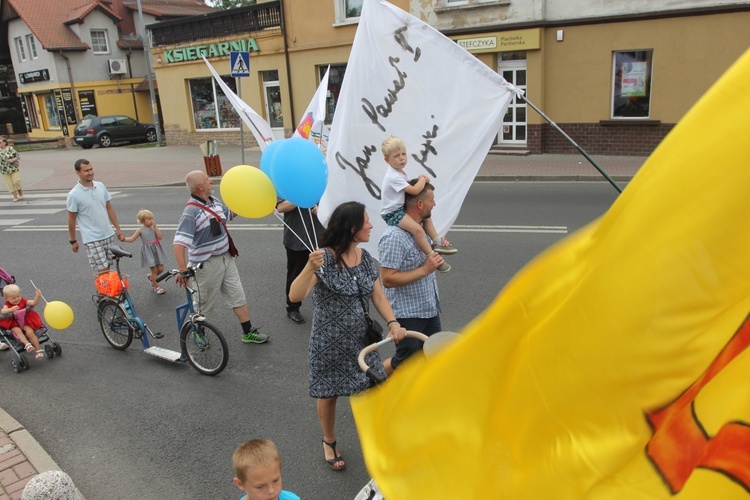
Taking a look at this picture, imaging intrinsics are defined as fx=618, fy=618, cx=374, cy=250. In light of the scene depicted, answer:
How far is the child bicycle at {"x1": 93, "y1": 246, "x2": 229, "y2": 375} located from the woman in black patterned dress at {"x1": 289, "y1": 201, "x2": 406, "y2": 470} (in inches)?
75.0

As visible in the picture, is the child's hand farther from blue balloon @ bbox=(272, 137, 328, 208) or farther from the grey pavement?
the grey pavement

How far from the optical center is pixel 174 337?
21.8 feet

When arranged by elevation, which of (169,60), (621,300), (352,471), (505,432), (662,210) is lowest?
(352,471)

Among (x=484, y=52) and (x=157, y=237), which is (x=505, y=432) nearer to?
(x=157, y=237)

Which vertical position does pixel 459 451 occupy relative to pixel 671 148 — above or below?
below

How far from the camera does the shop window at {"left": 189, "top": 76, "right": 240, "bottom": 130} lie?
25.8 m

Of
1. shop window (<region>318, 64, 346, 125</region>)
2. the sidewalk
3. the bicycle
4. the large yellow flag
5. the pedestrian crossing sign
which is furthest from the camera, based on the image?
shop window (<region>318, 64, 346, 125</region>)

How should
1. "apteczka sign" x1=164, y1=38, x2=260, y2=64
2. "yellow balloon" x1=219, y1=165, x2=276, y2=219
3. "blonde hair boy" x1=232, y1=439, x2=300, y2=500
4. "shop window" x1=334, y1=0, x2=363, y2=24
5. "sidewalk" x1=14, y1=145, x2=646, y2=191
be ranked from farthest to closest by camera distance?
"apteczka sign" x1=164, y1=38, x2=260, y2=64 → "shop window" x1=334, y1=0, x2=363, y2=24 → "sidewalk" x1=14, y1=145, x2=646, y2=191 → "yellow balloon" x1=219, y1=165, x2=276, y2=219 → "blonde hair boy" x1=232, y1=439, x2=300, y2=500

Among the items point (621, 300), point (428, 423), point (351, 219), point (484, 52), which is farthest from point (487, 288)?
point (484, 52)

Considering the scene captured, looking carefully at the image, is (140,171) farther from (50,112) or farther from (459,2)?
(50,112)

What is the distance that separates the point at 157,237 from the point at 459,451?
→ 23.3ft

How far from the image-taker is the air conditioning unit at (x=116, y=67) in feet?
124

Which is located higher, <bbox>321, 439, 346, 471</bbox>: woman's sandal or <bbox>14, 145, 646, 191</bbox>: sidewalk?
<bbox>14, 145, 646, 191</bbox>: sidewalk
